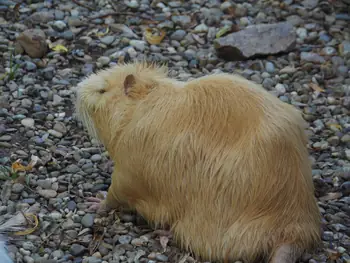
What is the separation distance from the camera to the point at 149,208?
4.29 meters

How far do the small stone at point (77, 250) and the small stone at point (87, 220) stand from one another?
0.22 metres

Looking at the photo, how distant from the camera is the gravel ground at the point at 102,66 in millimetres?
4328

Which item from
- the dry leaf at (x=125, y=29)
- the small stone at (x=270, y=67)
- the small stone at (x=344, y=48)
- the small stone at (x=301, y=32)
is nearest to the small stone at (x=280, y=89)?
the small stone at (x=270, y=67)

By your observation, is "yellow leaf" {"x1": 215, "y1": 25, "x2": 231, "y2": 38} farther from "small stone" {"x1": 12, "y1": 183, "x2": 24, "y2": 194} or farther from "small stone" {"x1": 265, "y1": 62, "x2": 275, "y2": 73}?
"small stone" {"x1": 12, "y1": 183, "x2": 24, "y2": 194}

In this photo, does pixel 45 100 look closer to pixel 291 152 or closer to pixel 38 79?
pixel 38 79

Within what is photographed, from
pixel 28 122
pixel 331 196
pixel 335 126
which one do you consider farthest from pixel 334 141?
pixel 28 122

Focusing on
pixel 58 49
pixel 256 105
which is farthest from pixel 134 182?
pixel 58 49

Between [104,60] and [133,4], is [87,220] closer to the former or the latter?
[104,60]

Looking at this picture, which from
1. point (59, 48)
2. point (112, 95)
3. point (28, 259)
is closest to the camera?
point (28, 259)

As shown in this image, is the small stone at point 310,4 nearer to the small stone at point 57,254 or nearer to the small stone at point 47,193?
the small stone at point 47,193

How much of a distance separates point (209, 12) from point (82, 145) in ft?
8.29

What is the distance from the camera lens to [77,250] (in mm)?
4184

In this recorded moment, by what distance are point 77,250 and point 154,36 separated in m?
2.95

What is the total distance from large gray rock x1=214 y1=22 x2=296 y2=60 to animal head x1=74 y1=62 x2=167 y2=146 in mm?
2062
